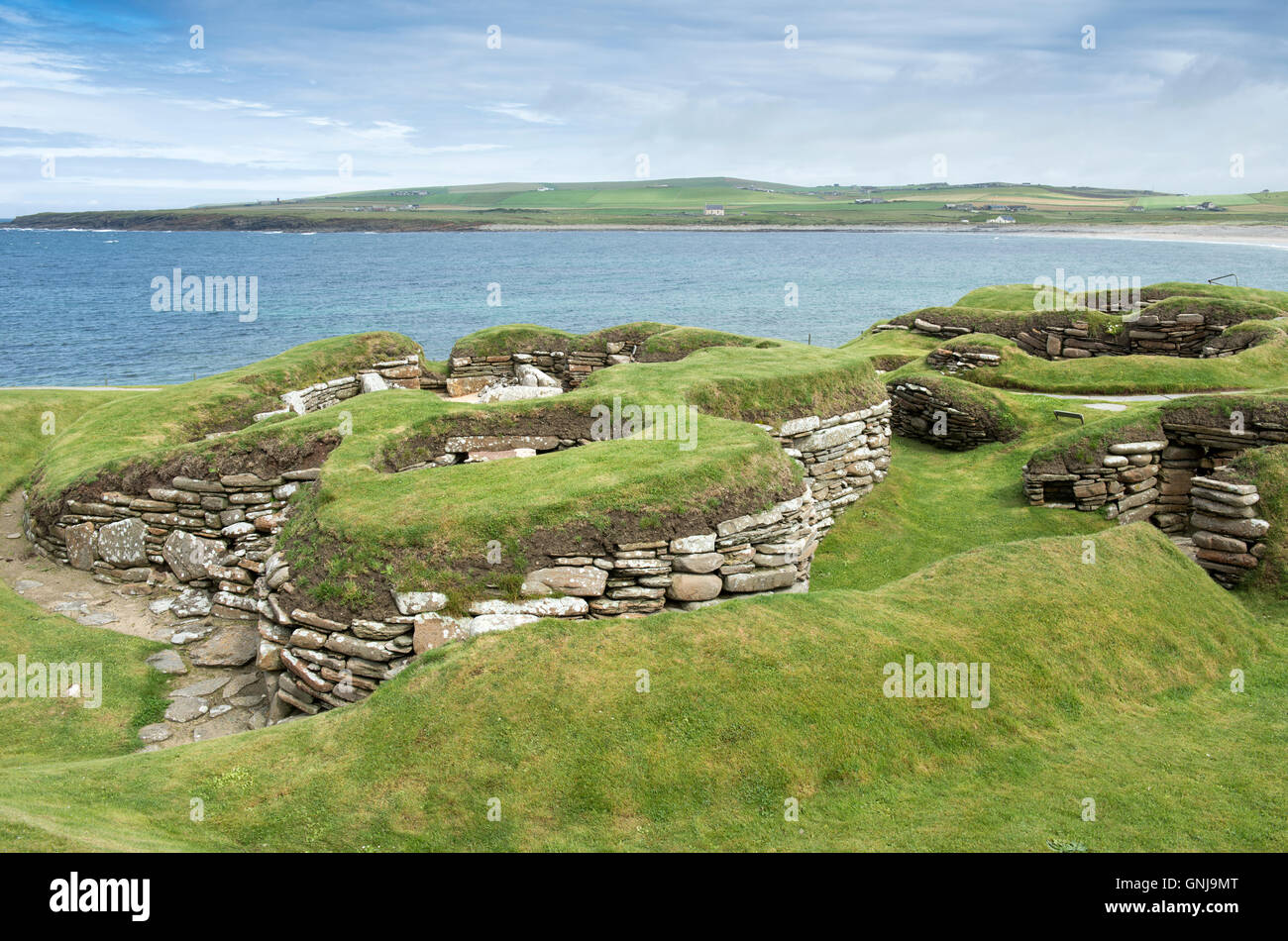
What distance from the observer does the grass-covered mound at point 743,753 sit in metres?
7.70

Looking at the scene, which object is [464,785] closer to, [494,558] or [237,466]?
[494,558]

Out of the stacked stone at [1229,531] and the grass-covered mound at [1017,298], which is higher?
the grass-covered mound at [1017,298]

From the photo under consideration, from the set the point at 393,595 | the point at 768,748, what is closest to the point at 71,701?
the point at 393,595

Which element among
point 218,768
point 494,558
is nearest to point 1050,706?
point 494,558

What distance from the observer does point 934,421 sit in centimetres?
2325

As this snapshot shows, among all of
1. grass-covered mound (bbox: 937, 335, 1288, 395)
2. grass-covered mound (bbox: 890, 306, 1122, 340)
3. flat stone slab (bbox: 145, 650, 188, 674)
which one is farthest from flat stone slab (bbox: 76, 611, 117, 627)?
grass-covered mound (bbox: 890, 306, 1122, 340)

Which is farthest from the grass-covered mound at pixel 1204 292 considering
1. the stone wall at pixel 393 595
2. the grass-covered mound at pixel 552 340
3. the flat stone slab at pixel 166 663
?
the flat stone slab at pixel 166 663

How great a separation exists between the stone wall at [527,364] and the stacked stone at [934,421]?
33.2ft

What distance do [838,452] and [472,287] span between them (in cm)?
10335

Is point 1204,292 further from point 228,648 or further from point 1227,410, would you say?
point 228,648

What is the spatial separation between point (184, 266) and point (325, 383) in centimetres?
13663

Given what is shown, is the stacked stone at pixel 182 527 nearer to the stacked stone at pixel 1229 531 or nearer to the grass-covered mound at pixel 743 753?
the grass-covered mound at pixel 743 753

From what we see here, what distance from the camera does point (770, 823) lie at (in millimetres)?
7938

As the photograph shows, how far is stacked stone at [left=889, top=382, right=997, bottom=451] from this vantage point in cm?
2277
